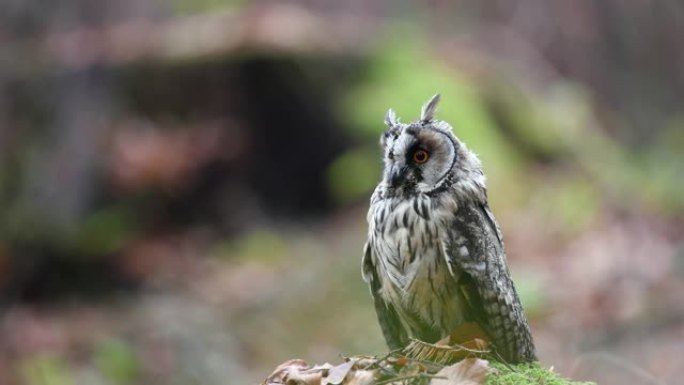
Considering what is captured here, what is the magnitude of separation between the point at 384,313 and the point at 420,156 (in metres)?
0.80

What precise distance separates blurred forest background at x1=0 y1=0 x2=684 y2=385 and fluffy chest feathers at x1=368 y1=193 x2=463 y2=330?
419 cm

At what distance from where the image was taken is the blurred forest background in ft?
33.3

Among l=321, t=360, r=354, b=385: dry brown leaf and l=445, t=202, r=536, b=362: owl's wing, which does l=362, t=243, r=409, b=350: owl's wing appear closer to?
l=445, t=202, r=536, b=362: owl's wing

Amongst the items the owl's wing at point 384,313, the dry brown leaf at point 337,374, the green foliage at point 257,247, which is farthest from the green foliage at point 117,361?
the dry brown leaf at point 337,374

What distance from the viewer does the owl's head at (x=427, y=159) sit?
4.71 meters

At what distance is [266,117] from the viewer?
13.0 m

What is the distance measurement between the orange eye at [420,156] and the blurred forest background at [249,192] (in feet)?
14.5

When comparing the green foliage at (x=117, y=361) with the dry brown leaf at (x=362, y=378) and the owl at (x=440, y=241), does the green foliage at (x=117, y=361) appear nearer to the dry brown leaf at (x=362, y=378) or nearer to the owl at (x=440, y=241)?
the owl at (x=440, y=241)

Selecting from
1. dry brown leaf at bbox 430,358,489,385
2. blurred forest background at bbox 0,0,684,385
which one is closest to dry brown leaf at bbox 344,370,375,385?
dry brown leaf at bbox 430,358,489,385

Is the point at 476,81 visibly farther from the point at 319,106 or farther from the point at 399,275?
the point at 399,275

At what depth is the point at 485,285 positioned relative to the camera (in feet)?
15.6

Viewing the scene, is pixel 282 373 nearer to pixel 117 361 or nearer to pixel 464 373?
pixel 464 373

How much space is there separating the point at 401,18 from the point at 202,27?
13.0 feet

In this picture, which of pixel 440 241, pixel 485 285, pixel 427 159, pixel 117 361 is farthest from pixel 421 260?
pixel 117 361
